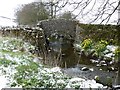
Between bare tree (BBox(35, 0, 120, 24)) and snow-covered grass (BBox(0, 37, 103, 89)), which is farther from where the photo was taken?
snow-covered grass (BBox(0, 37, 103, 89))

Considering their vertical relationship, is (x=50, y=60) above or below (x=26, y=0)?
below

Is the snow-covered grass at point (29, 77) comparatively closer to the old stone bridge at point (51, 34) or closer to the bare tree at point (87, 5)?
the bare tree at point (87, 5)

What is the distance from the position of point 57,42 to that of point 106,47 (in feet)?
8.51

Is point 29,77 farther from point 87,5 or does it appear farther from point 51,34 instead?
point 51,34

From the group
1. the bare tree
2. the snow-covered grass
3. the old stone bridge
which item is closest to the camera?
the bare tree

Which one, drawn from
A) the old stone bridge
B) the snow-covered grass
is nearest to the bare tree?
the snow-covered grass

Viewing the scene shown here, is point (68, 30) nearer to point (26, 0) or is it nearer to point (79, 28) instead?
point (79, 28)

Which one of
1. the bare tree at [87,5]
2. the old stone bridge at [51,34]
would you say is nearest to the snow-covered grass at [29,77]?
the bare tree at [87,5]

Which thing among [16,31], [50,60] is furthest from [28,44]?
[50,60]

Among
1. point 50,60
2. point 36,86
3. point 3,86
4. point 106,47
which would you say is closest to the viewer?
point 3,86

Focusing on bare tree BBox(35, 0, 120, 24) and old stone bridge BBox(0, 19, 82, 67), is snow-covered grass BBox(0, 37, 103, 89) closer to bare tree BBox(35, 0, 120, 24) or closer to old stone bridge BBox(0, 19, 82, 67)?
bare tree BBox(35, 0, 120, 24)

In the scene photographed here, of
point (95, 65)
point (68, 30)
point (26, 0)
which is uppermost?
point (26, 0)

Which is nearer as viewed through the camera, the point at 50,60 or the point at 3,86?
the point at 3,86

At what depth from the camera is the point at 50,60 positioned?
9.80 meters
